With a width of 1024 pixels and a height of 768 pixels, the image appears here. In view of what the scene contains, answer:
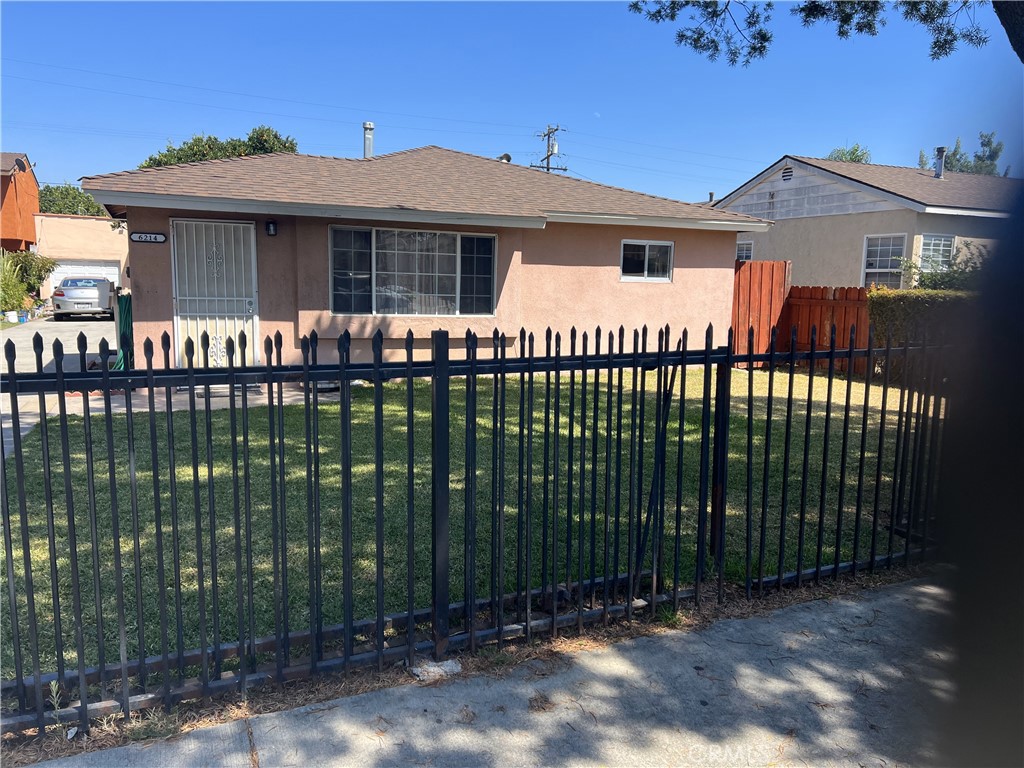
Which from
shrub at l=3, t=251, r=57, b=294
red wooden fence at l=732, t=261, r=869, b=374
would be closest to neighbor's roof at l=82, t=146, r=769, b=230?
red wooden fence at l=732, t=261, r=869, b=374

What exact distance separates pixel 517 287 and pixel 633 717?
10.5 meters

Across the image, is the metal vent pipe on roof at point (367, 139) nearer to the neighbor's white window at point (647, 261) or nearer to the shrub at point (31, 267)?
the neighbor's white window at point (647, 261)

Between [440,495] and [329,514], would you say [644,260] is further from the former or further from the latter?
[440,495]

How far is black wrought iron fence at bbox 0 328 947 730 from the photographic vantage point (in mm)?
3084

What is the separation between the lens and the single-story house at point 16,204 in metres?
30.2

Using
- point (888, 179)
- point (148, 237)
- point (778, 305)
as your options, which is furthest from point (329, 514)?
point (888, 179)

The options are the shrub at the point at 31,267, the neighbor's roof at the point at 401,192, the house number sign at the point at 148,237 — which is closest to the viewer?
the neighbor's roof at the point at 401,192

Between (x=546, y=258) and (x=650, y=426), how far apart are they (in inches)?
229

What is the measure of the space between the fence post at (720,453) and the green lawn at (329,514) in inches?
14.4

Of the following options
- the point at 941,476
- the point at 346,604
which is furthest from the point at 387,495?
the point at 941,476

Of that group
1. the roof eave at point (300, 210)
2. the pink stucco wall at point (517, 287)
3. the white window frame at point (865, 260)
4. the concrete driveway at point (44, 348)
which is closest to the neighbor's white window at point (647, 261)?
the pink stucco wall at point (517, 287)

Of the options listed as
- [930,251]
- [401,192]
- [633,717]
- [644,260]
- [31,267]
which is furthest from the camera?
[31,267]

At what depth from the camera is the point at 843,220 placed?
18.5m

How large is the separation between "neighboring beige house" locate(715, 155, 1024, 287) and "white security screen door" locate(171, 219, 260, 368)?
12.7 metres
